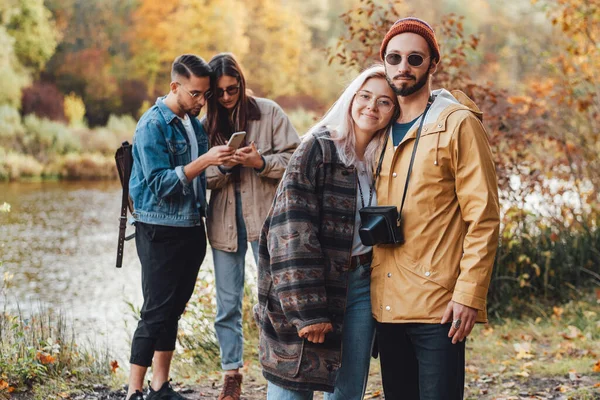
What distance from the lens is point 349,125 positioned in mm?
2375

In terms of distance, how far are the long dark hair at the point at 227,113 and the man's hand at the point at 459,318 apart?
1797 mm

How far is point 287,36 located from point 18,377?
25826 mm

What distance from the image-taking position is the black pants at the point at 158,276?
3289mm

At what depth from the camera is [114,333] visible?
6098mm

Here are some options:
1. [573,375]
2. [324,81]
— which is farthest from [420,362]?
[324,81]

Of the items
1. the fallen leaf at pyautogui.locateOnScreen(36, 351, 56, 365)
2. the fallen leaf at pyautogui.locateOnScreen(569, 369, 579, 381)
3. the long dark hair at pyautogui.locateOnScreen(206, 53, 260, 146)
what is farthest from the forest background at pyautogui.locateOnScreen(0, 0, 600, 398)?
the long dark hair at pyautogui.locateOnScreen(206, 53, 260, 146)

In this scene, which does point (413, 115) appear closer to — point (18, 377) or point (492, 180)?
point (492, 180)

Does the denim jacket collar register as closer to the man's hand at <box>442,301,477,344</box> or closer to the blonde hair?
the blonde hair

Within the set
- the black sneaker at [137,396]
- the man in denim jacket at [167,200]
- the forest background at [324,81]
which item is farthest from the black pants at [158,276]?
the forest background at [324,81]

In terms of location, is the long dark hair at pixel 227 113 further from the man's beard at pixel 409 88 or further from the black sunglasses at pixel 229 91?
the man's beard at pixel 409 88

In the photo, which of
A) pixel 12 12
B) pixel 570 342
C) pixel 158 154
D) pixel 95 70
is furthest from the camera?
pixel 95 70

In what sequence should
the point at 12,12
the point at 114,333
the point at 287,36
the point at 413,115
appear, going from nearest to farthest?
the point at 413,115
the point at 114,333
the point at 12,12
the point at 287,36

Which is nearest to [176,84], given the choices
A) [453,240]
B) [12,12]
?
[453,240]

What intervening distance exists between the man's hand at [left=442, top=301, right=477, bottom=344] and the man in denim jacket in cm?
145
